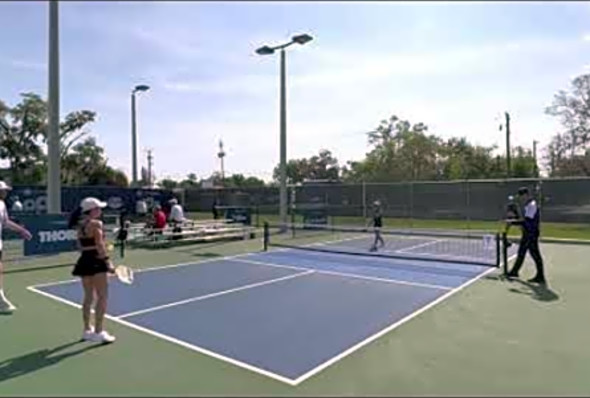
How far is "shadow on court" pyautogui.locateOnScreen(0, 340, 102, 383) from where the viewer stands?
6.47 meters

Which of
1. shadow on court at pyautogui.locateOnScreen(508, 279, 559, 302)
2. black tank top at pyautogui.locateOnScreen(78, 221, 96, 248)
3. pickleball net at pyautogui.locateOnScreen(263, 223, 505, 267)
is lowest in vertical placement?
shadow on court at pyautogui.locateOnScreen(508, 279, 559, 302)

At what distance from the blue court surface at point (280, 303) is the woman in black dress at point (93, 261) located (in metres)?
0.92

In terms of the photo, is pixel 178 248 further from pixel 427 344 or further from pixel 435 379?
pixel 435 379

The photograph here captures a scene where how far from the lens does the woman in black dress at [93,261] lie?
748 centimetres

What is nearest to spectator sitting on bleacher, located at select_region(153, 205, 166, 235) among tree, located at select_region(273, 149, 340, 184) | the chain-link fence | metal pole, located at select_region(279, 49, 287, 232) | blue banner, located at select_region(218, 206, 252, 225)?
blue banner, located at select_region(218, 206, 252, 225)

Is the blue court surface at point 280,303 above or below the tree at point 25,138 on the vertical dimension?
below

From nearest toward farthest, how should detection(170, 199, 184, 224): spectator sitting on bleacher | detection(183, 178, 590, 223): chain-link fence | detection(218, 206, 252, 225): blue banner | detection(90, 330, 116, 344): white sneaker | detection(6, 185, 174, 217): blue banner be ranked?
detection(90, 330, 116, 344): white sneaker, detection(170, 199, 184, 224): spectator sitting on bleacher, detection(218, 206, 252, 225): blue banner, detection(183, 178, 590, 223): chain-link fence, detection(6, 185, 174, 217): blue banner

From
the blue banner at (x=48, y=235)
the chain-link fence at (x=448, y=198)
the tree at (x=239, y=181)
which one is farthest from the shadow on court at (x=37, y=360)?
the tree at (x=239, y=181)

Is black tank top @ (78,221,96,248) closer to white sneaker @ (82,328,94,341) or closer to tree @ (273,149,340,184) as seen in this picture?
white sneaker @ (82,328,94,341)

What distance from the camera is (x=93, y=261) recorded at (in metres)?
7.49

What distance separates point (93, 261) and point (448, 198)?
24383 mm

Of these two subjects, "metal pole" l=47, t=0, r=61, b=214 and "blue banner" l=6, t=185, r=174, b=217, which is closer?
"metal pole" l=47, t=0, r=61, b=214

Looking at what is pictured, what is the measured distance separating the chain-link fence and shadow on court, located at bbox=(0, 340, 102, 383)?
64.1 ft

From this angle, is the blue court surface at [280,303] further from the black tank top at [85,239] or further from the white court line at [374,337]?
the black tank top at [85,239]
